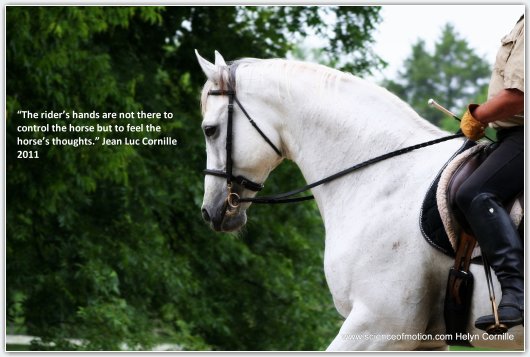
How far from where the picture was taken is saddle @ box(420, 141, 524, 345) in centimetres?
461

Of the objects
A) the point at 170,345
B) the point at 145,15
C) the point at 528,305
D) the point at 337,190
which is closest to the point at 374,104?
the point at 337,190

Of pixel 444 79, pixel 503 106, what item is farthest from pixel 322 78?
pixel 444 79

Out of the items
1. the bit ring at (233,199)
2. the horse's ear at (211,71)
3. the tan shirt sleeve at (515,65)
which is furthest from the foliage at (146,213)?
the tan shirt sleeve at (515,65)

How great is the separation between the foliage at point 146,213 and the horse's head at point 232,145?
453cm

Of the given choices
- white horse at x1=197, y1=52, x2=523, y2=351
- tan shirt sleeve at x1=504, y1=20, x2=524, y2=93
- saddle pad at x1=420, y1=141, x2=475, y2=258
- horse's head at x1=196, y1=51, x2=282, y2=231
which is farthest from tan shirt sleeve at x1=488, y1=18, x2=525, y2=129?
horse's head at x1=196, y1=51, x2=282, y2=231

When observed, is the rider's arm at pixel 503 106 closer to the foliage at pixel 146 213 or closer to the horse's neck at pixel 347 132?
the horse's neck at pixel 347 132

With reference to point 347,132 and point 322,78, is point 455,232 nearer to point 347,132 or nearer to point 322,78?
point 347,132

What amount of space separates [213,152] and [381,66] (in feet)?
23.4

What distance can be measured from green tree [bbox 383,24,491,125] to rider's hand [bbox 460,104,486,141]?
31.1 metres

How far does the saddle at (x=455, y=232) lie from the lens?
4.61m

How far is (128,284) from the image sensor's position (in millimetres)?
11898

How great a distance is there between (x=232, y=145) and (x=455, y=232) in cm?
144

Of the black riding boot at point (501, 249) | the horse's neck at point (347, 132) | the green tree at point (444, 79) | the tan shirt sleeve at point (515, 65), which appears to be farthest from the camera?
the green tree at point (444, 79)

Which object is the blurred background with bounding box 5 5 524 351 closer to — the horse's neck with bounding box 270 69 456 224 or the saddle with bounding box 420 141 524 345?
the horse's neck with bounding box 270 69 456 224
